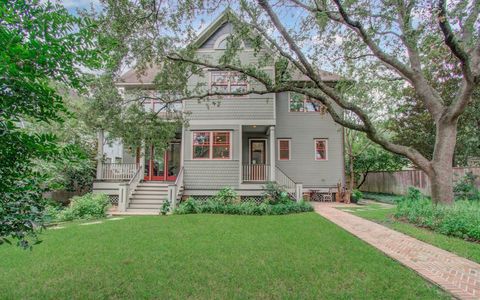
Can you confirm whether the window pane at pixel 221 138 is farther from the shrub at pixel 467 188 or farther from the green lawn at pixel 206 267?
the shrub at pixel 467 188

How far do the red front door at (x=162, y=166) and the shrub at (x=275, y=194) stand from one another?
5.59 meters

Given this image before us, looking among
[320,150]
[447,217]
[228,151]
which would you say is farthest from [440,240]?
[320,150]

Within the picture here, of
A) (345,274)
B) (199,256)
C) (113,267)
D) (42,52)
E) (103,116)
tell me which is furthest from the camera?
(103,116)

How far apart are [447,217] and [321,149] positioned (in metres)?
8.75

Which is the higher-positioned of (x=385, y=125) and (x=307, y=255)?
(x=385, y=125)

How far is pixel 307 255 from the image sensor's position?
5.27 metres

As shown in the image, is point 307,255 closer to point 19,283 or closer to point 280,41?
point 19,283

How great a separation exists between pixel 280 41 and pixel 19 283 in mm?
8662

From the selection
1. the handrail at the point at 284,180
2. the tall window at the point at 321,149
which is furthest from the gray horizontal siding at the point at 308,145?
the handrail at the point at 284,180

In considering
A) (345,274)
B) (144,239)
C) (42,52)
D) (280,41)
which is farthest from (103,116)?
(345,274)

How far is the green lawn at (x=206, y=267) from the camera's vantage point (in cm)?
369

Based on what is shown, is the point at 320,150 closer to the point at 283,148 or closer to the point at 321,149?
the point at 321,149

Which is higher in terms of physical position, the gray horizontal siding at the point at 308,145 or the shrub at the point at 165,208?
the gray horizontal siding at the point at 308,145

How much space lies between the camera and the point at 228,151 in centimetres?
1409
